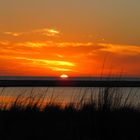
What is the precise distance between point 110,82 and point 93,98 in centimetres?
75

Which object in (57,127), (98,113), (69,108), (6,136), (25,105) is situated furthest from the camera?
(69,108)

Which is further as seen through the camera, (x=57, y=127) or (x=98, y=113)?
(x=98, y=113)

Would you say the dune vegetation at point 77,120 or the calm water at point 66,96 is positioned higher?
the calm water at point 66,96

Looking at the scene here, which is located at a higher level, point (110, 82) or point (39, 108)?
point (110, 82)

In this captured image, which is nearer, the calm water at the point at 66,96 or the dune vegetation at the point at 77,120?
the dune vegetation at the point at 77,120

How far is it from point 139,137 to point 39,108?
9.52ft

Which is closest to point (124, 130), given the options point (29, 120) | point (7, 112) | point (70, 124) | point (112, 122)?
point (112, 122)

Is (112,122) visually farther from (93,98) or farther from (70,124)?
(93,98)

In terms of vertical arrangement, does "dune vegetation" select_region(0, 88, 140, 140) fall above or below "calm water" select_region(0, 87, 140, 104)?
below

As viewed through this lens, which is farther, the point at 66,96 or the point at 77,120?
the point at 66,96

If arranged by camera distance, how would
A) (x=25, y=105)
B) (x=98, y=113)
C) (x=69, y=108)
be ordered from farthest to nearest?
(x=69, y=108) → (x=25, y=105) → (x=98, y=113)

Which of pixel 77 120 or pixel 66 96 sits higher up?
pixel 66 96

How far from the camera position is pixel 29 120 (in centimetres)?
988

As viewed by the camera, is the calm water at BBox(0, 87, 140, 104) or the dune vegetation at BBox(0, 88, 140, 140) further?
the calm water at BBox(0, 87, 140, 104)
